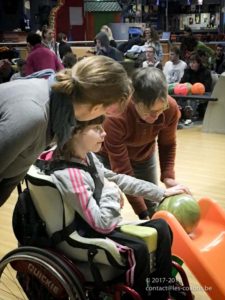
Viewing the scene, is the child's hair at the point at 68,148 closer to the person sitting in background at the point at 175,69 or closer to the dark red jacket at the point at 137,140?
the dark red jacket at the point at 137,140

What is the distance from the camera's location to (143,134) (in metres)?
2.43

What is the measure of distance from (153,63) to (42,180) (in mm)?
6359

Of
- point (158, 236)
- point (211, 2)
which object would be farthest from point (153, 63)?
point (211, 2)

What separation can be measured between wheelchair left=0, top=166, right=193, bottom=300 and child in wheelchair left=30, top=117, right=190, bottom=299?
1.4 inches

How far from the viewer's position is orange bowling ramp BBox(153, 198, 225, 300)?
2053 millimetres

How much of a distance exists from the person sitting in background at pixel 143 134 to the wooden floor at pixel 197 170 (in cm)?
67

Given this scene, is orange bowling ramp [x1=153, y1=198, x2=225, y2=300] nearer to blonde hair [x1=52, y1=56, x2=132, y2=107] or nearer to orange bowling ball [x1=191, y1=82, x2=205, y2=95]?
blonde hair [x1=52, y1=56, x2=132, y2=107]

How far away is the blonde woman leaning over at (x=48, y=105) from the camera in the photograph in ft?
4.67

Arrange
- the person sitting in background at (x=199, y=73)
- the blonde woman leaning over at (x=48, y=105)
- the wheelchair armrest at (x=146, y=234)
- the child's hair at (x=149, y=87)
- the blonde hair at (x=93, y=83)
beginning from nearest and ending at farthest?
the blonde woman leaning over at (x=48, y=105), the blonde hair at (x=93, y=83), the wheelchair armrest at (x=146, y=234), the child's hair at (x=149, y=87), the person sitting in background at (x=199, y=73)

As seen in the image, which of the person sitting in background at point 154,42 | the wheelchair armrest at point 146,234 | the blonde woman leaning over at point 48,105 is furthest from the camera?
the person sitting in background at point 154,42

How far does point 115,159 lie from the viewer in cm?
234

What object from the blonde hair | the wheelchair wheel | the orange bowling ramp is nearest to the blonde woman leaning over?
the blonde hair

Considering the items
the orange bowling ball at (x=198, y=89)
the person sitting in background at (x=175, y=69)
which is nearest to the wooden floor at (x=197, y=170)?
the orange bowling ball at (x=198, y=89)

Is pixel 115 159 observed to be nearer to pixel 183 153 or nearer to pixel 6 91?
pixel 6 91
